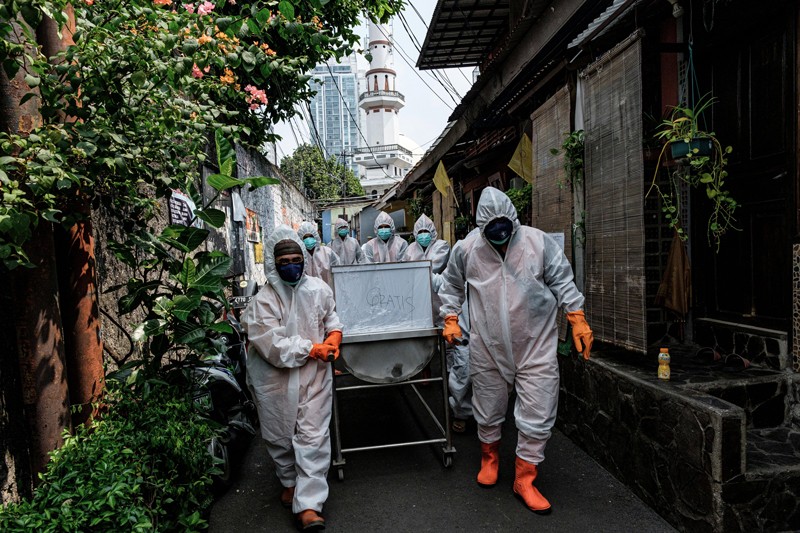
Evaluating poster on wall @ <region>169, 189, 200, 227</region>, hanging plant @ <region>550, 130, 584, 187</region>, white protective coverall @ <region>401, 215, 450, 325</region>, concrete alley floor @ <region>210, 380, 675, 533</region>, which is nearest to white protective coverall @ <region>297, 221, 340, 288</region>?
white protective coverall @ <region>401, 215, 450, 325</region>

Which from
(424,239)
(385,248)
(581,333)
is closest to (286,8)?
(581,333)

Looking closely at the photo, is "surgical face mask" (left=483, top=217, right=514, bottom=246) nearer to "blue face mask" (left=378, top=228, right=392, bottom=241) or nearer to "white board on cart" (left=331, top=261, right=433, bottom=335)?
"white board on cart" (left=331, top=261, right=433, bottom=335)

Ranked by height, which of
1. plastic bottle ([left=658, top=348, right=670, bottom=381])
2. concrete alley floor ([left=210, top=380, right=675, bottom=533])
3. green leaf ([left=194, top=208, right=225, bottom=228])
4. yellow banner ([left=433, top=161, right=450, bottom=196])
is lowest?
concrete alley floor ([left=210, top=380, right=675, bottom=533])

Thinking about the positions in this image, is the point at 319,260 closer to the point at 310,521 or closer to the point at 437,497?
the point at 437,497

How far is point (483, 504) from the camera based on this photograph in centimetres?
349

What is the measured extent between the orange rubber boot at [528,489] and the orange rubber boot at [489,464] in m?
0.24

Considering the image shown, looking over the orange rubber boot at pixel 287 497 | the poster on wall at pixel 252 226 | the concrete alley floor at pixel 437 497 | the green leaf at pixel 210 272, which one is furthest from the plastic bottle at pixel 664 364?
the poster on wall at pixel 252 226

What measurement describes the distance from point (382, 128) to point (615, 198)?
2194 inches

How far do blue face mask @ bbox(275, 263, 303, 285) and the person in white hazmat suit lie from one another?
124 cm

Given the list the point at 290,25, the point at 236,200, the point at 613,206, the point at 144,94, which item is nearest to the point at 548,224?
the point at 613,206

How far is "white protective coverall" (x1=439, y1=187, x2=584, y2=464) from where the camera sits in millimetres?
3496

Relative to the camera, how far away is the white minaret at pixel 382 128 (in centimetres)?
5494

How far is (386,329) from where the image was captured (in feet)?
13.0

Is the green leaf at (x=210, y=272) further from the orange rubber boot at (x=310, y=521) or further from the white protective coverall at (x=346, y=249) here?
the white protective coverall at (x=346, y=249)
